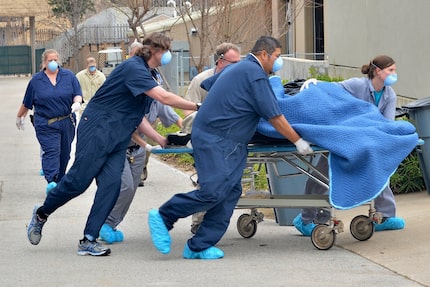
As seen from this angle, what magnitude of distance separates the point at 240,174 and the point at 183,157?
8.04m

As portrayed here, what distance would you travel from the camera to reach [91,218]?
838 centimetres

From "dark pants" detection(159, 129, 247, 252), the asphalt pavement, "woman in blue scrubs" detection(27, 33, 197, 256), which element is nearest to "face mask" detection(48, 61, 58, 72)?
the asphalt pavement

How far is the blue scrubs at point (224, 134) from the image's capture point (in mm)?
7859

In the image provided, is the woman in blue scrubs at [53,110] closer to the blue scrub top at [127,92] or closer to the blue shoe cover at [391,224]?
the blue scrub top at [127,92]

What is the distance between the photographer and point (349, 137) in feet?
26.5

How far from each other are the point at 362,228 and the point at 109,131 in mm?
2336

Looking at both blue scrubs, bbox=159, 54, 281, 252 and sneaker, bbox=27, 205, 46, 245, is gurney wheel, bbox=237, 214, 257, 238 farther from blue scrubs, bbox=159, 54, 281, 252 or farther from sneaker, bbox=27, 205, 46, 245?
sneaker, bbox=27, 205, 46, 245

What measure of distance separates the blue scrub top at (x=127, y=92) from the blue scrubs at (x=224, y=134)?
21.3 inches

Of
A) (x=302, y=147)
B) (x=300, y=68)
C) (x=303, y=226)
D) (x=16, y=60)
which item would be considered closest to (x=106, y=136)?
(x=302, y=147)

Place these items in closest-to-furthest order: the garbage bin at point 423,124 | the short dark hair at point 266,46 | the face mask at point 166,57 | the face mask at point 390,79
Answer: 1. the short dark hair at point 266,46
2. the face mask at point 166,57
3. the face mask at point 390,79
4. the garbage bin at point 423,124

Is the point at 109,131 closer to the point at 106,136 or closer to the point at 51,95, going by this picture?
the point at 106,136

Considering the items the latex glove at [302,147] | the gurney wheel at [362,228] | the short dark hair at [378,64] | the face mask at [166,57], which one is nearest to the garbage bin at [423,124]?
the short dark hair at [378,64]

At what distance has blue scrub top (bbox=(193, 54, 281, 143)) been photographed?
7.84 meters

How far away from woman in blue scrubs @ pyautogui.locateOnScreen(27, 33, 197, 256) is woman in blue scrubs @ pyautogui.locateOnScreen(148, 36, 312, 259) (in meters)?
0.46
